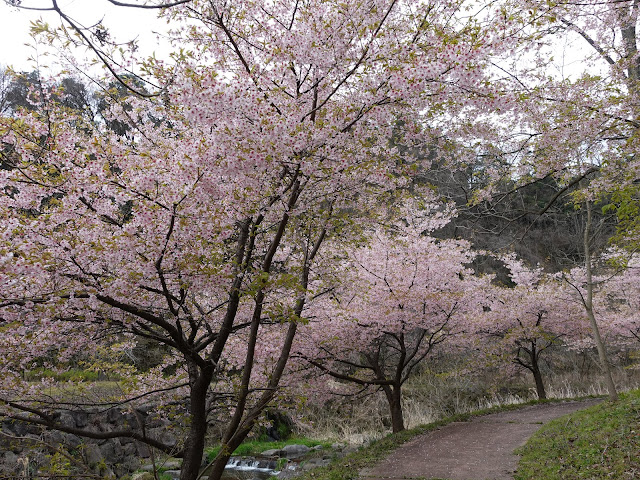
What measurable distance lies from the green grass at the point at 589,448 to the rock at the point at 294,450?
594cm

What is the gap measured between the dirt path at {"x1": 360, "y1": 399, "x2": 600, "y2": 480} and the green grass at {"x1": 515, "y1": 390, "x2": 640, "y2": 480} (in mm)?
405

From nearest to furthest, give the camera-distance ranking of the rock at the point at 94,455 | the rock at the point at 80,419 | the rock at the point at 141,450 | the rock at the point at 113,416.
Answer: the rock at the point at 94,455
the rock at the point at 80,419
the rock at the point at 141,450
the rock at the point at 113,416

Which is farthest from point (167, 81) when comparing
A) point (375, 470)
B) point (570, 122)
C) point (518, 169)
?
point (375, 470)

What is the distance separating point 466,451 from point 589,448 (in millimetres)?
2477

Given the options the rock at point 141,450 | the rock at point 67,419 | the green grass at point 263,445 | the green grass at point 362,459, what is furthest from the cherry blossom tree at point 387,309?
the rock at point 67,419

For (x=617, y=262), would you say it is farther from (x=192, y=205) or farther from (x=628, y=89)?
(x=192, y=205)

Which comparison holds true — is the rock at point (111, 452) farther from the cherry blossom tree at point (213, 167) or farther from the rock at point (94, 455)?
the cherry blossom tree at point (213, 167)

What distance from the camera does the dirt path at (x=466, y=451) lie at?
22.7 feet

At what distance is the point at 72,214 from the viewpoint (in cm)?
376

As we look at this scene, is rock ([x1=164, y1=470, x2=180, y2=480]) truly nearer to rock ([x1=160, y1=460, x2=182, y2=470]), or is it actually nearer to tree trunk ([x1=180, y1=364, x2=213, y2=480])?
rock ([x1=160, y1=460, x2=182, y2=470])

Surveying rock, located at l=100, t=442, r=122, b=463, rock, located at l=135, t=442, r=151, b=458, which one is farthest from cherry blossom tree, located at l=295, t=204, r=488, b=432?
rock, located at l=100, t=442, r=122, b=463

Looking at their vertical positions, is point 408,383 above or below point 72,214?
below

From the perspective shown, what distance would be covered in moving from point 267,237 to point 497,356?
11.5 m

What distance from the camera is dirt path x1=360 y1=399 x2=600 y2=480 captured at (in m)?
6.91
